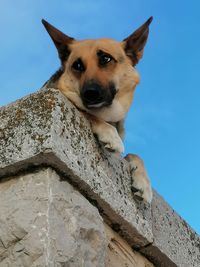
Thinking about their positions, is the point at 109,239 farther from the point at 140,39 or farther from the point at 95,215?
the point at 140,39

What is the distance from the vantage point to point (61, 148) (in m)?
2.50

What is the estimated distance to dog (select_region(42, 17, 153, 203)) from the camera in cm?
324

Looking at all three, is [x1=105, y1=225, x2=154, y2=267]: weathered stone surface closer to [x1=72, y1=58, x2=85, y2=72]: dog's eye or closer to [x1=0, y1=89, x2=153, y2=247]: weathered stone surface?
[x1=0, y1=89, x2=153, y2=247]: weathered stone surface

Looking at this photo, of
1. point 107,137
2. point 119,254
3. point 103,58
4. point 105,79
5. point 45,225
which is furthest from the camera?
point 103,58

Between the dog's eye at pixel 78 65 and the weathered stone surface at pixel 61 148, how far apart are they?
77 cm

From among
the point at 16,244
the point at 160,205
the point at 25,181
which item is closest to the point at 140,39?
the point at 160,205

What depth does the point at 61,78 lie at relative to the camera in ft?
11.7

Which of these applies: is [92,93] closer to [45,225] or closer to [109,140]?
[109,140]

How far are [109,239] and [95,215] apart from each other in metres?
0.34

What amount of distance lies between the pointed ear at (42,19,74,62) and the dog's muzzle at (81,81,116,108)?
0.52m

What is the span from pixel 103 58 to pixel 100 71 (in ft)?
0.56

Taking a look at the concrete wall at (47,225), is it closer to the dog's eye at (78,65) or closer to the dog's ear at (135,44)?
the dog's eye at (78,65)

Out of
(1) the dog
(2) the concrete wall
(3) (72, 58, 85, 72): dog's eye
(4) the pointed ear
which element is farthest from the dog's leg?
(4) the pointed ear

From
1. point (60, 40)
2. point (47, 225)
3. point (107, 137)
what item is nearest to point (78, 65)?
point (60, 40)
